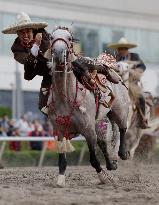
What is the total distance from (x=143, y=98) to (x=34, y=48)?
20.2 ft

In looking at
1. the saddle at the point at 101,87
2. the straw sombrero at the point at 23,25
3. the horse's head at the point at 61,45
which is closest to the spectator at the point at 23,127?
the saddle at the point at 101,87

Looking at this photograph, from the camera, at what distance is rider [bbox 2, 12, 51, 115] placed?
30.6 feet

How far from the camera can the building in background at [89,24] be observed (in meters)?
25.7

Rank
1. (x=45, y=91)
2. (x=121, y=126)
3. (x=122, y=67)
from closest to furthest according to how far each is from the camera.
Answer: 1. (x=45, y=91)
2. (x=121, y=126)
3. (x=122, y=67)

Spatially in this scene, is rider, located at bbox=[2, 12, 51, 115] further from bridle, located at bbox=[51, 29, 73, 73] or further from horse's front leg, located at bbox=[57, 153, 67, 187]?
horse's front leg, located at bbox=[57, 153, 67, 187]

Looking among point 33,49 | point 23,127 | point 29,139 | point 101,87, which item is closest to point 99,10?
point 23,127

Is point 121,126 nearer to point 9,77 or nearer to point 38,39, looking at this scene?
point 38,39

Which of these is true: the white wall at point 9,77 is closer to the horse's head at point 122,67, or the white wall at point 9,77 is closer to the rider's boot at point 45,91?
the horse's head at point 122,67

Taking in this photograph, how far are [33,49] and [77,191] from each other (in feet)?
6.39

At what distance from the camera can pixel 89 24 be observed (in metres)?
29.8

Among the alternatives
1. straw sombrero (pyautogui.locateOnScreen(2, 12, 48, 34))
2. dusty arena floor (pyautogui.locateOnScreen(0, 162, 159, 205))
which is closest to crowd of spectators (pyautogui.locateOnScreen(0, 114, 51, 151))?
dusty arena floor (pyautogui.locateOnScreen(0, 162, 159, 205))

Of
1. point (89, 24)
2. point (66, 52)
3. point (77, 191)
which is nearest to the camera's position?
point (77, 191)

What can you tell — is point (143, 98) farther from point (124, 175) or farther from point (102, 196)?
point (102, 196)


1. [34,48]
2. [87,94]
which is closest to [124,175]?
[87,94]
